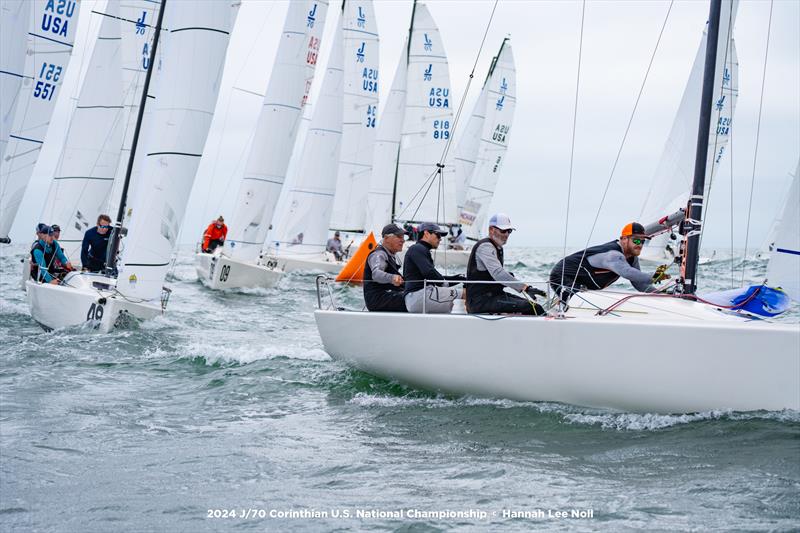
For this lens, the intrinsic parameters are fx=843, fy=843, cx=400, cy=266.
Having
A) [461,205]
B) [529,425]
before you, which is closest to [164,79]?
[529,425]

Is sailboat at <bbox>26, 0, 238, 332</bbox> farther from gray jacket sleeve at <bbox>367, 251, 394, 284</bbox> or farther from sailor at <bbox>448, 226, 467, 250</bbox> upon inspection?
sailor at <bbox>448, 226, 467, 250</bbox>

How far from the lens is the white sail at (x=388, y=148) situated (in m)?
25.5

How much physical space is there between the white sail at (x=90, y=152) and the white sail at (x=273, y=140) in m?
5.41

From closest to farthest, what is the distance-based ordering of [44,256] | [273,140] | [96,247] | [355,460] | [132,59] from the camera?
[355,460] < [44,256] < [96,247] < [132,59] < [273,140]

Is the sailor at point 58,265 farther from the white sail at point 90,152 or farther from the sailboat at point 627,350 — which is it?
the sailboat at point 627,350

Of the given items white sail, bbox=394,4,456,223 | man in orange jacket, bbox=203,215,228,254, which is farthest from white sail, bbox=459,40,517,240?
man in orange jacket, bbox=203,215,228,254

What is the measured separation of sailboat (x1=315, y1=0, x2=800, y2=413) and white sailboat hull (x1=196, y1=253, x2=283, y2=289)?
39.8 feet

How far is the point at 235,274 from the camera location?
18922 millimetres

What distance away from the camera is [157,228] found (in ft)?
34.5

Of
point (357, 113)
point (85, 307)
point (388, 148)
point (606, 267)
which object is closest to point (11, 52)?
point (85, 307)

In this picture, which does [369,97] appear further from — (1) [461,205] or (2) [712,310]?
(2) [712,310]

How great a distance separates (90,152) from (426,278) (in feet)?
31.7

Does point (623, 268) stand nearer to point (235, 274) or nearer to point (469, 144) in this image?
point (235, 274)

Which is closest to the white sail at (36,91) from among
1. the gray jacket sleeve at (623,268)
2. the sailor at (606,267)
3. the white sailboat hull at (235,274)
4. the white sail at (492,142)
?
the white sailboat hull at (235,274)
